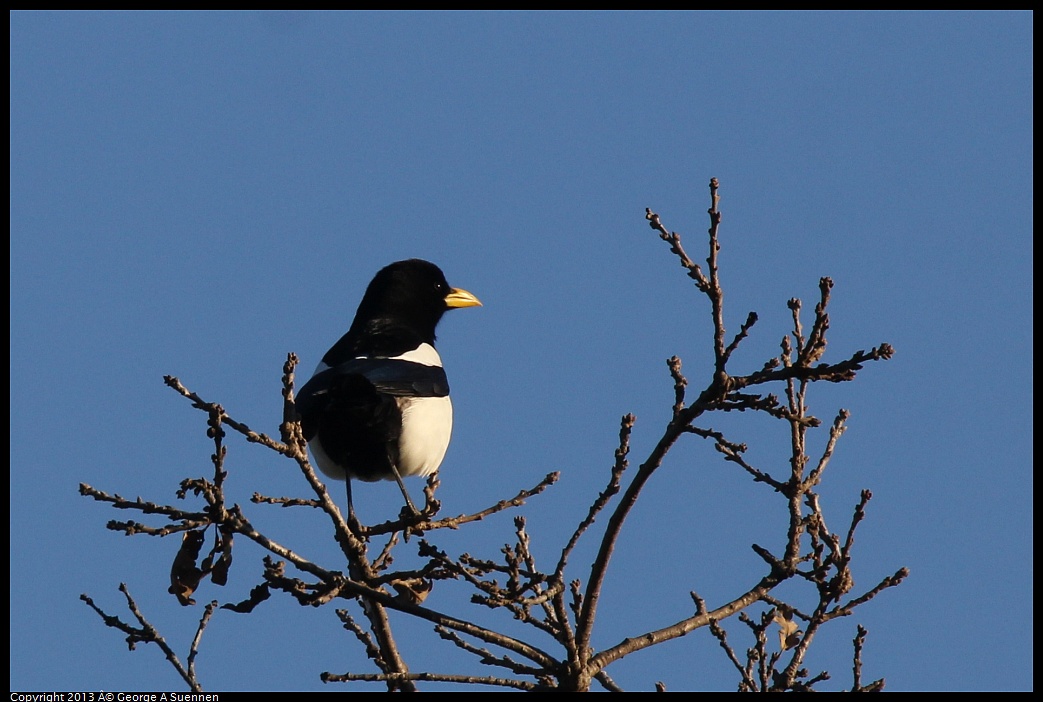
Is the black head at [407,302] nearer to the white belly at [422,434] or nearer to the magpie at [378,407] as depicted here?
the magpie at [378,407]

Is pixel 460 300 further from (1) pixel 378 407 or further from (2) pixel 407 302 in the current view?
(1) pixel 378 407

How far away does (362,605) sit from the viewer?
15.7ft

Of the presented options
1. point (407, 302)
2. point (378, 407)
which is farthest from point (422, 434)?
point (407, 302)

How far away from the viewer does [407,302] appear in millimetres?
8312

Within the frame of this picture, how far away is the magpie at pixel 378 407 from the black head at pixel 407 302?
0.08 feet

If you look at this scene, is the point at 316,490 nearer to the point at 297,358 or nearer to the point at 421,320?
the point at 297,358

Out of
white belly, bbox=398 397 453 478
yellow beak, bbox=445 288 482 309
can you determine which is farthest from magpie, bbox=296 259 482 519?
yellow beak, bbox=445 288 482 309

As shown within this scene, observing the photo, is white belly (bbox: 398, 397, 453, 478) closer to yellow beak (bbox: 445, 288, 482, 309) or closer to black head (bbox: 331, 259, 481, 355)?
black head (bbox: 331, 259, 481, 355)

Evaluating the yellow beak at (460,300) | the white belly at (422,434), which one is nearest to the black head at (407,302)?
the yellow beak at (460,300)

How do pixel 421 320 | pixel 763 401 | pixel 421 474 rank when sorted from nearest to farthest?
pixel 763 401 < pixel 421 474 < pixel 421 320

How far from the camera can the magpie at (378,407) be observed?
598cm

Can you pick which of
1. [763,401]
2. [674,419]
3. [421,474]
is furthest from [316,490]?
[421,474]

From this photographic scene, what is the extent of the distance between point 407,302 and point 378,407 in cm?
224

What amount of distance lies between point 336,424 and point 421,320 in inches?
90.9
